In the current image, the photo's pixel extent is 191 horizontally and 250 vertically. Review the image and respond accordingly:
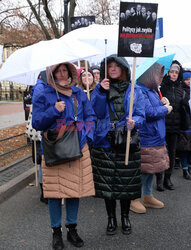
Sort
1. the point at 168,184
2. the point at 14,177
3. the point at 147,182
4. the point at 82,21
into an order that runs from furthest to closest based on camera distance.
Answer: the point at 82,21
the point at 14,177
the point at 168,184
the point at 147,182

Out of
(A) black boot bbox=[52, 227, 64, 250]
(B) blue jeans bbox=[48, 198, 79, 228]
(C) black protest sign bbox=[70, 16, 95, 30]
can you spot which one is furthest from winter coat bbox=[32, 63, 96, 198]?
(C) black protest sign bbox=[70, 16, 95, 30]

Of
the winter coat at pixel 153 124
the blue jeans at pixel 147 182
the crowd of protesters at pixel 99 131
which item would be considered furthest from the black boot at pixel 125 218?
the winter coat at pixel 153 124

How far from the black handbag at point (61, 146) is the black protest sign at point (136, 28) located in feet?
3.27

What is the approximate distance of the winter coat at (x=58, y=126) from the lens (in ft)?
8.91

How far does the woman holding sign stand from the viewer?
301 cm

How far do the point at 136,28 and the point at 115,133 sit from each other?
1113 mm

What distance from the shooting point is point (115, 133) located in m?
2.99

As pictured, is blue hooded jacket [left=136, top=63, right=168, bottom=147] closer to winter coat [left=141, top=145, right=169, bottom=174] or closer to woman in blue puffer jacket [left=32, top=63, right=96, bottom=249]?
winter coat [left=141, top=145, right=169, bottom=174]

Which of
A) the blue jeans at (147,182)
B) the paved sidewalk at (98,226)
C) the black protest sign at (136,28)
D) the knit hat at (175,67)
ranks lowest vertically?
the paved sidewalk at (98,226)

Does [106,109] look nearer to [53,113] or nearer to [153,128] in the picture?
[53,113]

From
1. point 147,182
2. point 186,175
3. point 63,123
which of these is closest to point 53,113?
point 63,123

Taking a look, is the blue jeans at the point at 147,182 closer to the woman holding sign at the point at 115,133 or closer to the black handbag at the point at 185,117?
the woman holding sign at the point at 115,133

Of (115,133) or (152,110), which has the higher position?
(152,110)

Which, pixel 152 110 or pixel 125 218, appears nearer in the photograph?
pixel 125 218
